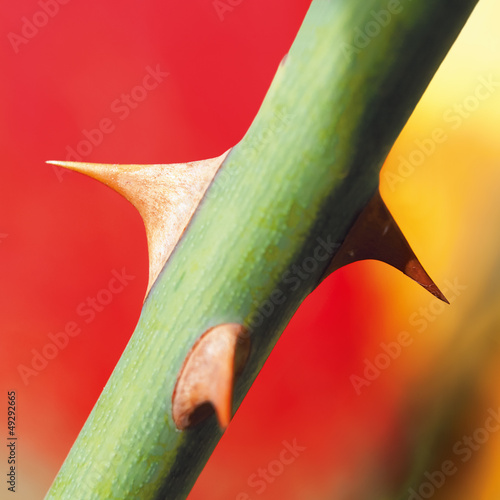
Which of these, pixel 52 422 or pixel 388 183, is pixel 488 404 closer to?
pixel 388 183

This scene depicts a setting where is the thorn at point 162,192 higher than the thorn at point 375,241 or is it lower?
lower

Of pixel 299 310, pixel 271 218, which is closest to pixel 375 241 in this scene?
pixel 271 218

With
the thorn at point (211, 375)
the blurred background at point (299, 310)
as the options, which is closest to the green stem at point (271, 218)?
the thorn at point (211, 375)

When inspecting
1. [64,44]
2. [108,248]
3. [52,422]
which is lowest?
[52,422]

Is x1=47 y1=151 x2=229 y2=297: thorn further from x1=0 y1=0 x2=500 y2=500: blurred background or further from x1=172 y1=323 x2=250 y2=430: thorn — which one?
x1=0 y1=0 x2=500 y2=500: blurred background

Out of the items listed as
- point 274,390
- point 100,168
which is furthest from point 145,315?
point 274,390

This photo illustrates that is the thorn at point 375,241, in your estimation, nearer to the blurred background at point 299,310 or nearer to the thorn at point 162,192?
the thorn at point 162,192
